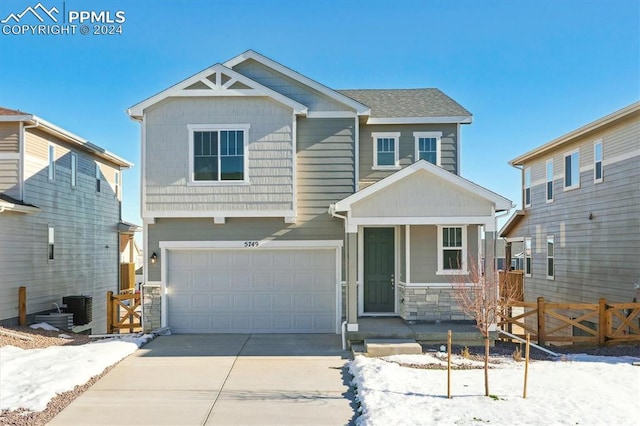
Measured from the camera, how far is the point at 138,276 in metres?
37.7

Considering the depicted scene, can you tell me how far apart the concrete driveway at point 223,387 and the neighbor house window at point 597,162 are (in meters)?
9.33

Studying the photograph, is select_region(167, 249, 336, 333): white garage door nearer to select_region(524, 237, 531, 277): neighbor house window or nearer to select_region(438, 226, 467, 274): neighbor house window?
select_region(438, 226, 467, 274): neighbor house window

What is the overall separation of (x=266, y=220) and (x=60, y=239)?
8179 millimetres

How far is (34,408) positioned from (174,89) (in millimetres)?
7571

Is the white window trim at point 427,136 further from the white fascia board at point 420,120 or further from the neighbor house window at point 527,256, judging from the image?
the neighbor house window at point 527,256

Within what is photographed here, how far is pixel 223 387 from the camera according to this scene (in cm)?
811

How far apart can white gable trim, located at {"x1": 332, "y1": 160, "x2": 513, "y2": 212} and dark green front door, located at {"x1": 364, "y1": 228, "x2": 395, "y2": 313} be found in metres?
2.24

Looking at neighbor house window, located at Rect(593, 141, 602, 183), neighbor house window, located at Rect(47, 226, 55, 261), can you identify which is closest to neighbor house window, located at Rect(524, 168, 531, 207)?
neighbor house window, located at Rect(593, 141, 602, 183)

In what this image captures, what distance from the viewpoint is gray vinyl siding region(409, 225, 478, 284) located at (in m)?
12.1

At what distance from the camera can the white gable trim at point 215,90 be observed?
39.8 ft

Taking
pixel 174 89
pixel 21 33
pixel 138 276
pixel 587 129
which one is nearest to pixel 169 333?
pixel 174 89

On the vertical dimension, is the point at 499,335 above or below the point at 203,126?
below

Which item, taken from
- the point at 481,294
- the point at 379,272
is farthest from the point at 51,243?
the point at 481,294

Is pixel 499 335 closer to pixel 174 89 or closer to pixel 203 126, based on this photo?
pixel 203 126
